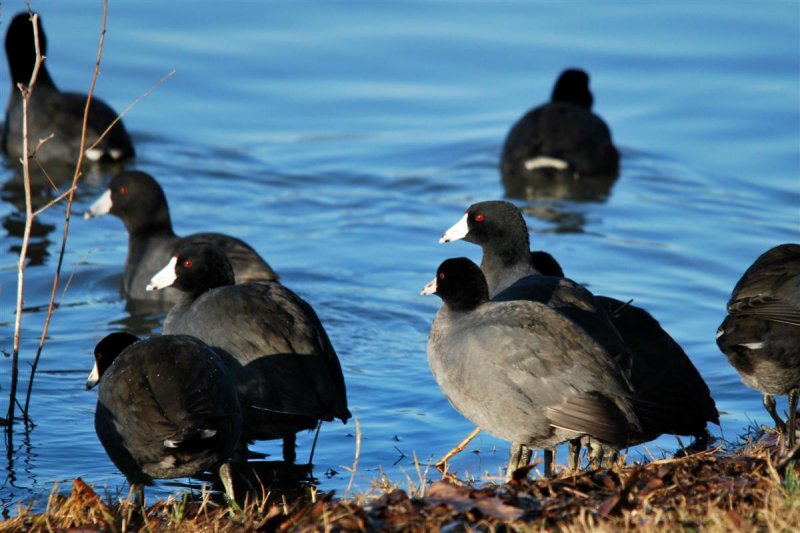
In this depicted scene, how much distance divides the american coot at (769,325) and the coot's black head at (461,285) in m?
1.20

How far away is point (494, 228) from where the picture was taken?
7.03 meters

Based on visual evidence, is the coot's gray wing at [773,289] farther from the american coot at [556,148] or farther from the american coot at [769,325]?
the american coot at [556,148]

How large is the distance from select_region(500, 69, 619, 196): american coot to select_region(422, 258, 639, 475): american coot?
7.13m

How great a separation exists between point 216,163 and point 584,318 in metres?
7.50

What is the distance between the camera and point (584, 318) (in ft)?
19.2

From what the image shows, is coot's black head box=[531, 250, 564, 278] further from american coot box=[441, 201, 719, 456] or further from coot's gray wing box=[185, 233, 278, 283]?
coot's gray wing box=[185, 233, 278, 283]

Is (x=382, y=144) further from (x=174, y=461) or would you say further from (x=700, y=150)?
(x=174, y=461)

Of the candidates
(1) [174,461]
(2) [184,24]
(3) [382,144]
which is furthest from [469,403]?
(2) [184,24]

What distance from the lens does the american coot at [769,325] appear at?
5691mm

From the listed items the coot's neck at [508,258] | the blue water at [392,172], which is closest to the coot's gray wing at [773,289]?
the blue water at [392,172]

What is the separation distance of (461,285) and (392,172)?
23.4 feet

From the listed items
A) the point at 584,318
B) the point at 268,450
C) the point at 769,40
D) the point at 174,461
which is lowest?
the point at 268,450

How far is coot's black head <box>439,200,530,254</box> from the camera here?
7.01 m

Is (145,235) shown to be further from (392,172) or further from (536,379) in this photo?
(536,379)
